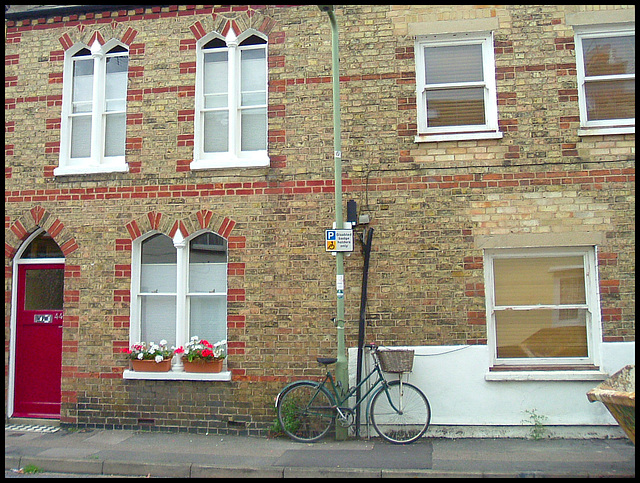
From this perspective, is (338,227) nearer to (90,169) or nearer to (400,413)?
(400,413)

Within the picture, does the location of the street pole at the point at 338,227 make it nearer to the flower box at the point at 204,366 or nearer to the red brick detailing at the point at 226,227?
the red brick detailing at the point at 226,227

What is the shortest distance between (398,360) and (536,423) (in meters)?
2.06

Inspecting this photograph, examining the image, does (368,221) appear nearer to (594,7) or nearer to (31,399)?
(594,7)

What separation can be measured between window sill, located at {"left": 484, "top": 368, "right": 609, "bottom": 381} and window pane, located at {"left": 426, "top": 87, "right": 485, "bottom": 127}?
141 inches

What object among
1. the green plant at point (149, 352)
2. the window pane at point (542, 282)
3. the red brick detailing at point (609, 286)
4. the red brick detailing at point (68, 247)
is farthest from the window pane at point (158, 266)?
the red brick detailing at point (609, 286)

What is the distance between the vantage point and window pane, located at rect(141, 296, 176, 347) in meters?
8.77

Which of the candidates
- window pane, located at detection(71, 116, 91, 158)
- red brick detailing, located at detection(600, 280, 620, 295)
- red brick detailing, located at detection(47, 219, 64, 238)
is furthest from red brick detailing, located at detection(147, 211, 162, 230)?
red brick detailing, located at detection(600, 280, 620, 295)

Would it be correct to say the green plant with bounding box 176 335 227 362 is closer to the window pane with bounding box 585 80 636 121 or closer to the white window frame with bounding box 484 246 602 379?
the white window frame with bounding box 484 246 602 379

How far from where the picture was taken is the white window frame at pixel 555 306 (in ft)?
26.3

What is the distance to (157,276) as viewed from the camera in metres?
8.88

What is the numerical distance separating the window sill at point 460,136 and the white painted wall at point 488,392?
9.58 ft

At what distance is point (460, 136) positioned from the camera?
27.3 ft

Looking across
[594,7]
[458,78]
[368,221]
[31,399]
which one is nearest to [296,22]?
[458,78]

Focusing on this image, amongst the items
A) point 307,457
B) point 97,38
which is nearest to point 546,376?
point 307,457
